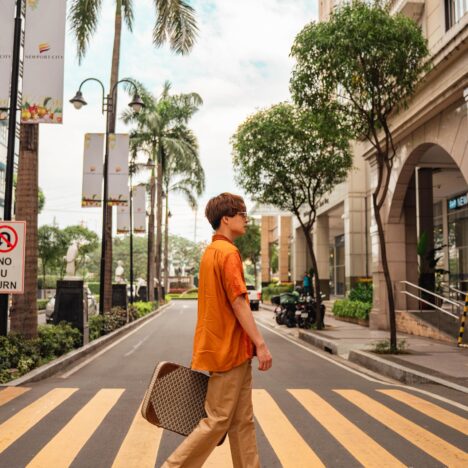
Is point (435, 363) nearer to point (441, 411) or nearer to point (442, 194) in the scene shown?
point (441, 411)

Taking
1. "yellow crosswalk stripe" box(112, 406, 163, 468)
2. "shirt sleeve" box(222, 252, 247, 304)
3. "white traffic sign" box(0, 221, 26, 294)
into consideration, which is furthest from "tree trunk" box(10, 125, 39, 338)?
"shirt sleeve" box(222, 252, 247, 304)

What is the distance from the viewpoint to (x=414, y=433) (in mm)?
5953

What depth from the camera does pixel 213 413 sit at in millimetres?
3479

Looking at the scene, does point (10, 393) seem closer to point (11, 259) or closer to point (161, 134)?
point (11, 259)

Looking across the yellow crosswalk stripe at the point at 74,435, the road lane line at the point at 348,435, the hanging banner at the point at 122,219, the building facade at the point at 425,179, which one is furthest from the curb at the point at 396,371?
the hanging banner at the point at 122,219

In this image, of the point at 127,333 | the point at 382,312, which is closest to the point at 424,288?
the point at 382,312

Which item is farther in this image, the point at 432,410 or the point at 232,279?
the point at 432,410

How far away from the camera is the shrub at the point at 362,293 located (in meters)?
24.7

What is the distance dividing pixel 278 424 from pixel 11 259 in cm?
496

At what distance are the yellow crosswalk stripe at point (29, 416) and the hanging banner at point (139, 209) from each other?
21102 mm

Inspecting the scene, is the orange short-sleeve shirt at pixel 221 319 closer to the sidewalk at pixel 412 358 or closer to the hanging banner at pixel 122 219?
the sidewalk at pixel 412 358

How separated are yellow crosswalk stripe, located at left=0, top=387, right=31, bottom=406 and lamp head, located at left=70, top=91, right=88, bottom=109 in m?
13.2

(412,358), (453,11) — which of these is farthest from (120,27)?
(412,358)

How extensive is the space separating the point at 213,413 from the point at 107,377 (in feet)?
23.0
